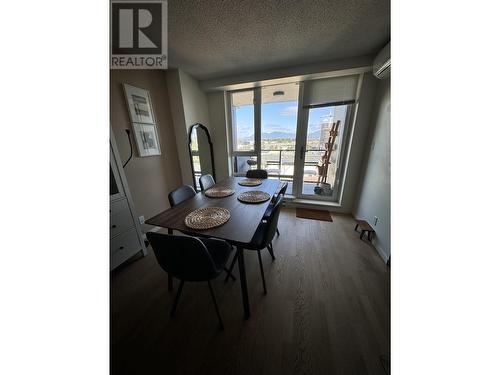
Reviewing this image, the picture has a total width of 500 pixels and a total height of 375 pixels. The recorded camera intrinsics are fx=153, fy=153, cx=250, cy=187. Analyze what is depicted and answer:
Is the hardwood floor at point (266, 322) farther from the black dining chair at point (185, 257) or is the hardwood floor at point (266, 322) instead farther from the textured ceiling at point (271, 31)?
the textured ceiling at point (271, 31)

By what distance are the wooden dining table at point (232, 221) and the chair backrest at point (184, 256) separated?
5.6 inches

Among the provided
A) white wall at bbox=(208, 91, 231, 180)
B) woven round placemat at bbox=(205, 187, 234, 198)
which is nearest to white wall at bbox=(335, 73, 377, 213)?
woven round placemat at bbox=(205, 187, 234, 198)

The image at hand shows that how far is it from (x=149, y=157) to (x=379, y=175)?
317 centimetres

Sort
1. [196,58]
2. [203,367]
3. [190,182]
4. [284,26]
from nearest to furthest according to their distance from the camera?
[203,367] → [284,26] → [196,58] → [190,182]

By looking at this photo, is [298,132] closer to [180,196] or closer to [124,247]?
[180,196]

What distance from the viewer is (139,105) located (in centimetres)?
205

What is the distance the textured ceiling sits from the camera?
1.30 meters

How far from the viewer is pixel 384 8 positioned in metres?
1.31

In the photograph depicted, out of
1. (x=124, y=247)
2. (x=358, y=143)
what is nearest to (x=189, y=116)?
(x=124, y=247)

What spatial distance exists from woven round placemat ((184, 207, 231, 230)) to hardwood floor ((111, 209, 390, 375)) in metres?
0.71
